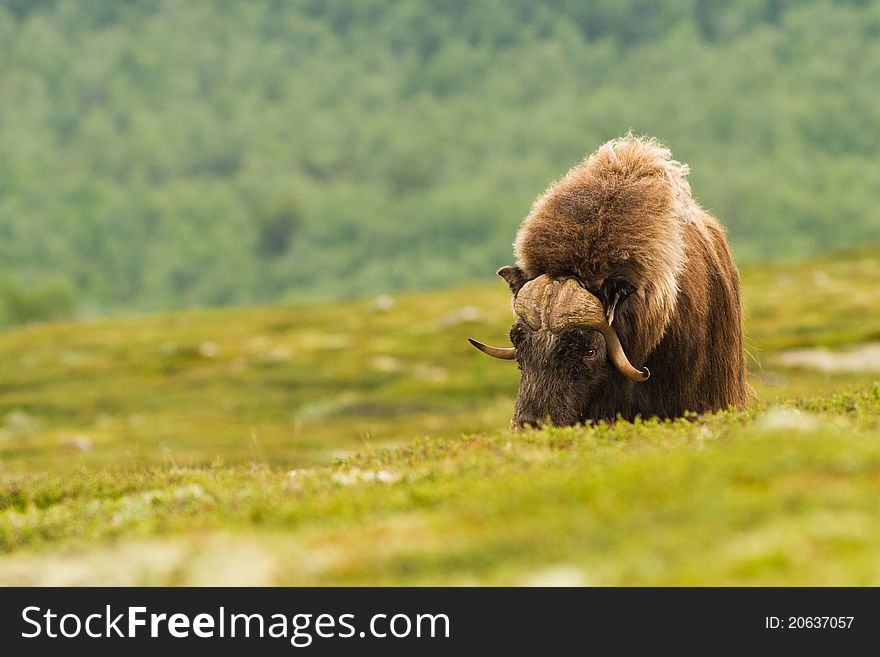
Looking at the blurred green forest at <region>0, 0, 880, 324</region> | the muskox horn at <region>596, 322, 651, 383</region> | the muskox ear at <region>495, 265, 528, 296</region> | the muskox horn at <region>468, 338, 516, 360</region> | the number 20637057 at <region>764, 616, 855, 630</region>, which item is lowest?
the number 20637057 at <region>764, 616, 855, 630</region>

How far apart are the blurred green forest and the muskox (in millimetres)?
128495

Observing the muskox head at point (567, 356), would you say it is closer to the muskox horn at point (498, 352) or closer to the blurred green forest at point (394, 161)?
the muskox horn at point (498, 352)

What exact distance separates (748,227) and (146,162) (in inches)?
3743

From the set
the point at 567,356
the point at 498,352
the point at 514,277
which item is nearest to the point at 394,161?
the point at 498,352

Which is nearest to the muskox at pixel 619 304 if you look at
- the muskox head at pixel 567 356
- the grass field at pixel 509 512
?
the muskox head at pixel 567 356

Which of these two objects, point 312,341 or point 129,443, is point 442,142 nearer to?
point 312,341

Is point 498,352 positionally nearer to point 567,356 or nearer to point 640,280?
point 567,356

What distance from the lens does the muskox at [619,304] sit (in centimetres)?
A: 931

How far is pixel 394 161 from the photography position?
188 meters

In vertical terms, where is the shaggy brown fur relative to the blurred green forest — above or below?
below

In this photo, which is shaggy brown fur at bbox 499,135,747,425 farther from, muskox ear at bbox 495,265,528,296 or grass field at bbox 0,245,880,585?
grass field at bbox 0,245,880,585

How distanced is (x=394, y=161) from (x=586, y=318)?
592 feet

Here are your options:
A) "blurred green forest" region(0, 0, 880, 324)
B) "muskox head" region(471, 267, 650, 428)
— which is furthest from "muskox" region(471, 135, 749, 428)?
"blurred green forest" region(0, 0, 880, 324)

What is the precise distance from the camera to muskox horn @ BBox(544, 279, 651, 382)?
30.2 feet
